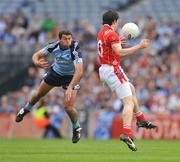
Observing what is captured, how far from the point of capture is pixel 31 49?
29.2m

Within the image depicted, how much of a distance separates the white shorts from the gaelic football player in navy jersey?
842mm

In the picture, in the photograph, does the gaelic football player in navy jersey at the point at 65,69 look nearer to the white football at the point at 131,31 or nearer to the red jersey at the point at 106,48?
the red jersey at the point at 106,48

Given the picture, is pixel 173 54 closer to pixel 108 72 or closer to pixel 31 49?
pixel 31 49

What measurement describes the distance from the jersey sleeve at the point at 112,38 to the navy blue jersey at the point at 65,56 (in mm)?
1209

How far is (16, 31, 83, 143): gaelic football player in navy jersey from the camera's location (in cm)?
1609

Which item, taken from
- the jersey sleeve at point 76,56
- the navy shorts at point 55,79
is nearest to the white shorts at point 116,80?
the jersey sleeve at point 76,56

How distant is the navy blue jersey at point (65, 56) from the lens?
16266mm

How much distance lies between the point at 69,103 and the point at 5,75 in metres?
13.3

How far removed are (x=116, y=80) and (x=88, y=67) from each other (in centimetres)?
1306

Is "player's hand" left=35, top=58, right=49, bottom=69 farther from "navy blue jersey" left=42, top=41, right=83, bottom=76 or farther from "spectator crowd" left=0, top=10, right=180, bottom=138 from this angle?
"spectator crowd" left=0, top=10, right=180, bottom=138

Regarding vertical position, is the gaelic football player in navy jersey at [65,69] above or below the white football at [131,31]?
Answer: below

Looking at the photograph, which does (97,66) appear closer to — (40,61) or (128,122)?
(40,61)

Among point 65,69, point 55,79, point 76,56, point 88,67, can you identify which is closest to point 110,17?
point 76,56

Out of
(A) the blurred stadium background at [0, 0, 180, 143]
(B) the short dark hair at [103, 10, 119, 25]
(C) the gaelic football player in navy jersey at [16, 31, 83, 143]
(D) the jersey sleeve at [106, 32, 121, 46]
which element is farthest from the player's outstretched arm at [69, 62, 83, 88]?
(A) the blurred stadium background at [0, 0, 180, 143]
